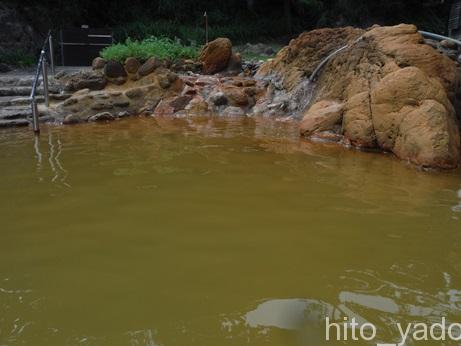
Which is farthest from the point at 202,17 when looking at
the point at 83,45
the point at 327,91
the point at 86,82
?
the point at 327,91

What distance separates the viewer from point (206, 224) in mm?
3182

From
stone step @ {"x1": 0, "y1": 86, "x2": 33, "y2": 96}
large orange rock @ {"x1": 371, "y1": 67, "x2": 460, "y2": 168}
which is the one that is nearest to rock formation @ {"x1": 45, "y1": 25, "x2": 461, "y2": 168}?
large orange rock @ {"x1": 371, "y1": 67, "x2": 460, "y2": 168}

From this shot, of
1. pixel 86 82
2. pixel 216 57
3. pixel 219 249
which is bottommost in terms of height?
pixel 219 249

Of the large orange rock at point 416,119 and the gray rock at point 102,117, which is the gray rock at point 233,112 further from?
the large orange rock at point 416,119

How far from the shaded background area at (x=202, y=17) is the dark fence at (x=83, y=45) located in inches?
70.9

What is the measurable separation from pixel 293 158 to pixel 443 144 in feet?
5.26

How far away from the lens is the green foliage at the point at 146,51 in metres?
9.79

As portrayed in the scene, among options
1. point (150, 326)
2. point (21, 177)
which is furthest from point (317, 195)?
point (21, 177)

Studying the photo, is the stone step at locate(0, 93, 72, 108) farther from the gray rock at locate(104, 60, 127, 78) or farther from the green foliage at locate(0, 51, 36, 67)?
the green foliage at locate(0, 51, 36, 67)

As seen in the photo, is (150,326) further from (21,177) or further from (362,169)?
(362,169)

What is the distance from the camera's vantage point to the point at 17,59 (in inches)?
521

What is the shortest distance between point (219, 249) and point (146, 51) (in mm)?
8125

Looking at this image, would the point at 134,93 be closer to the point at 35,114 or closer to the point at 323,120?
the point at 35,114

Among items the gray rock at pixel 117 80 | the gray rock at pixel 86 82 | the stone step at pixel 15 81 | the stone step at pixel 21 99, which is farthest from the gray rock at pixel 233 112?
the stone step at pixel 15 81
